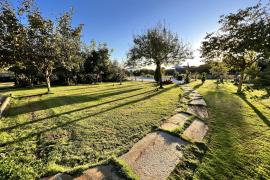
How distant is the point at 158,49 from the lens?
19.3 m

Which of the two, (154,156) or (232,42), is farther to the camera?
(232,42)

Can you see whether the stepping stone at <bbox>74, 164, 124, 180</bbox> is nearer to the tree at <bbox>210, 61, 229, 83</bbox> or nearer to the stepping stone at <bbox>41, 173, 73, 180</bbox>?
the stepping stone at <bbox>41, 173, 73, 180</bbox>

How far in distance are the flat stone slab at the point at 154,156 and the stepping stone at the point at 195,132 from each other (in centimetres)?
38

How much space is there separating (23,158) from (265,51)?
19.4ft

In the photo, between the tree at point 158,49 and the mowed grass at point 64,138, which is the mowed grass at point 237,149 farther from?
the tree at point 158,49

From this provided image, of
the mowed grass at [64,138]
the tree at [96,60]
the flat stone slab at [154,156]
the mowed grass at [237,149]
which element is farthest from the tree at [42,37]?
the tree at [96,60]

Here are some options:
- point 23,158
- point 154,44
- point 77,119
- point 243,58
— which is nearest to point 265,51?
point 23,158

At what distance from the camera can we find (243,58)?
15.2 m

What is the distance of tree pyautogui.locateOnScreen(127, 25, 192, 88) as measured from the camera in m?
19.3

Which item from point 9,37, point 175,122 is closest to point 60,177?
point 175,122

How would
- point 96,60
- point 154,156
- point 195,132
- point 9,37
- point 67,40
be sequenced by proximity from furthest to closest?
point 96,60 → point 67,40 → point 9,37 → point 195,132 → point 154,156

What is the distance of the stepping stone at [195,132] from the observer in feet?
17.8

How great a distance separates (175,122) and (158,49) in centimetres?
1363

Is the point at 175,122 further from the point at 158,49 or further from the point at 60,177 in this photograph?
the point at 158,49
